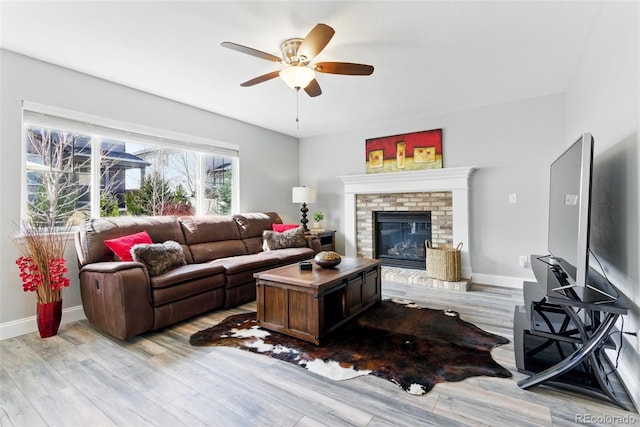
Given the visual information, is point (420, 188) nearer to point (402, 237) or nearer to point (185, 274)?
point (402, 237)

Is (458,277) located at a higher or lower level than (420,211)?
lower

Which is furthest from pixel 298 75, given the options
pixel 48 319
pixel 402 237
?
pixel 402 237

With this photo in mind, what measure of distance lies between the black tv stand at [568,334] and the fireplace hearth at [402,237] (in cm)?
240

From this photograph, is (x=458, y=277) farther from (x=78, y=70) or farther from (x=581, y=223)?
(x=78, y=70)

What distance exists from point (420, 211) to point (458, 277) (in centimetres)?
115

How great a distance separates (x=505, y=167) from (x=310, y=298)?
327 centimetres

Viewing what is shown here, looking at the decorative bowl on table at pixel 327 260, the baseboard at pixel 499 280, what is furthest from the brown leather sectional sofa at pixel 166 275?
the baseboard at pixel 499 280

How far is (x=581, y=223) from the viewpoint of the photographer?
1592 millimetres

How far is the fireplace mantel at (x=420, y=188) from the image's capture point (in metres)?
4.14

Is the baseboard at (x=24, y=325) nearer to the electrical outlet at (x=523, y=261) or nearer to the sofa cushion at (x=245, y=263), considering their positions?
the sofa cushion at (x=245, y=263)

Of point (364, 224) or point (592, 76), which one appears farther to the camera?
→ point (364, 224)

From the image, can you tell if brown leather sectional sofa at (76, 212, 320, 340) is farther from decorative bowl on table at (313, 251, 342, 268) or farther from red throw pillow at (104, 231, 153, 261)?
decorative bowl on table at (313, 251, 342, 268)

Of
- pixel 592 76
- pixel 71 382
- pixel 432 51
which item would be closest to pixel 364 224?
pixel 432 51

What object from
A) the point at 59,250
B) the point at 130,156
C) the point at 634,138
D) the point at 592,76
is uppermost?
the point at 592,76
